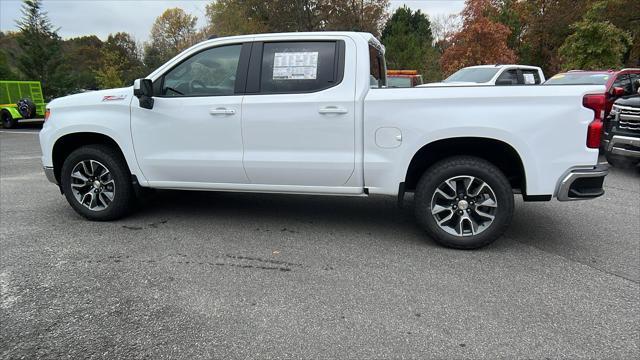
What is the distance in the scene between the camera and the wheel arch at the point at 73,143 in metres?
4.95

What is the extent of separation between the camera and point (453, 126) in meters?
3.91

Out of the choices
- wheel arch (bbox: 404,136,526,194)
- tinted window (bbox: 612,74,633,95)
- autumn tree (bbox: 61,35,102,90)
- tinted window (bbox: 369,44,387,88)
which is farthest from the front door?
autumn tree (bbox: 61,35,102,90)

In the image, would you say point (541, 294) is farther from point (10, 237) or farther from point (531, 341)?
point (10, 237)

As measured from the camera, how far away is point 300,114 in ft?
13.8

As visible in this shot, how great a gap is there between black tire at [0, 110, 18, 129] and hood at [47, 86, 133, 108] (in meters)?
15.2

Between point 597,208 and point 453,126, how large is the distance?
3000mm

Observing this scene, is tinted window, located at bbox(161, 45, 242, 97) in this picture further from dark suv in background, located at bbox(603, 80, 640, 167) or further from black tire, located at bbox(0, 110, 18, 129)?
black tire, located at bbox(0, 110, 18, 129)

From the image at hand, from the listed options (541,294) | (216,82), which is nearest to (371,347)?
(541,294)

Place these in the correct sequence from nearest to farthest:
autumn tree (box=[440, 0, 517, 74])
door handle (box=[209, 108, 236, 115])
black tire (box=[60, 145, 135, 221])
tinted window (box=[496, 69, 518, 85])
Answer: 1. door handle (box=[209, 108, 236, 115])
2. black tire (box=[60, 145, 135, 221])
3. tinted window (box=[496, 69, 518, 85])
4. autumn tree (box=[440, 0, 517, 74])

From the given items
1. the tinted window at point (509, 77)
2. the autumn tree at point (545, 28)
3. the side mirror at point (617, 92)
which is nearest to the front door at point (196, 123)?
the side mirror at point (617, 92)

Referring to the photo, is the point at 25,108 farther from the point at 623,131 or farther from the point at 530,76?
the point at 623,131

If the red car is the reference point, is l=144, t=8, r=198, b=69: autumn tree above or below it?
above

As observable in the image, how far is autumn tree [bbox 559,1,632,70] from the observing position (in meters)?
19.6

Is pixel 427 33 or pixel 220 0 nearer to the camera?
pixel 220 0
